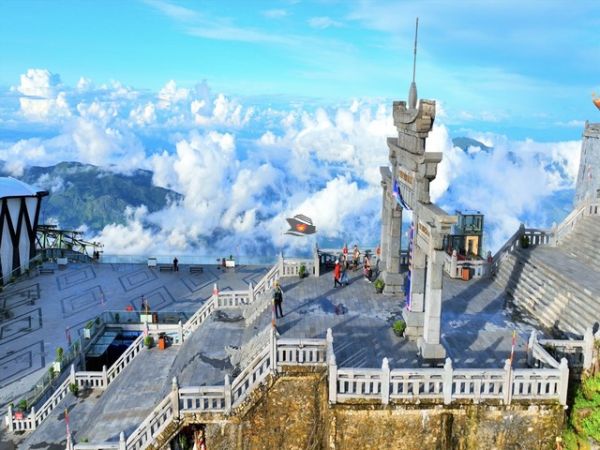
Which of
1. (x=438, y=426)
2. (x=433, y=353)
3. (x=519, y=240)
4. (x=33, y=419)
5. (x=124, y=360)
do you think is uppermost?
(x=519, y=240)

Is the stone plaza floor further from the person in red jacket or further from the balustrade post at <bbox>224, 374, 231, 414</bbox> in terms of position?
the balustrade post at <bbox>224, 374, 231, 414</bbox>

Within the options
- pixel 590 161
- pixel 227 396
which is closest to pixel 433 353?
pixel 227 396

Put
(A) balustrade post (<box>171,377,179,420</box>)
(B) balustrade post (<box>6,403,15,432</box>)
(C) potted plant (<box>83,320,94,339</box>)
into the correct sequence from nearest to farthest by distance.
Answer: (A) balustrade post (<box>171,377,179,420</box>), (B) balustrade post (<box>6,403,15,432</box>), (C) potted plant (<box>83,320,94,339</box>)

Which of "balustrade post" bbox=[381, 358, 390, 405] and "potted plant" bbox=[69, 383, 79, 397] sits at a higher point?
"balustrade post" bbox=[381, 358, 390, 405]

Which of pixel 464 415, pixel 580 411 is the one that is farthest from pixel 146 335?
pixel 580 411

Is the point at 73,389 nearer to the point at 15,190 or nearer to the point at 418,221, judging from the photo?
the point at 418,221

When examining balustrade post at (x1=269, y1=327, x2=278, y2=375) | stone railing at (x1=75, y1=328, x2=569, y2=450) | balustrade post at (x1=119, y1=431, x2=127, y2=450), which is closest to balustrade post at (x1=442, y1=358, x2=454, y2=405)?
stone railing at (x1=75, y1=328, x2=569, y2=450)

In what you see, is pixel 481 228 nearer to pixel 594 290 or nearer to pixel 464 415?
pixel 594 290
